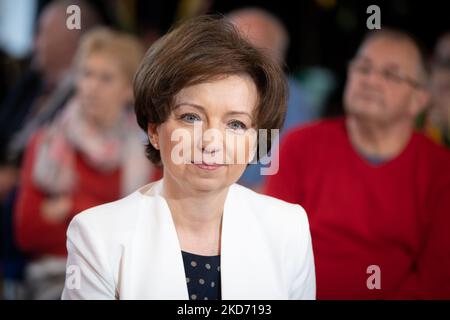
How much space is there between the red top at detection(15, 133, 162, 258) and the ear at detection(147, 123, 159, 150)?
1.23 meters

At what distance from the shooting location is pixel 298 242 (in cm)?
149

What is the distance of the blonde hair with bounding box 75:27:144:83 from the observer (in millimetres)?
2664

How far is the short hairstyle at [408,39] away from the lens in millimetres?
2123

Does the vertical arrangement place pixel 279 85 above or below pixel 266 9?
below

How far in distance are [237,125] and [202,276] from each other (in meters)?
0.31

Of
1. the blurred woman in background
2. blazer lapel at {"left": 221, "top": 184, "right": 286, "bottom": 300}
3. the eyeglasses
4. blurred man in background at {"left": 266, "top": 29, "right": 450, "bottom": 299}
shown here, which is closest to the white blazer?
blazer lapel at {"left": 221, "top": 184, "right": 286, "bottom": 300}

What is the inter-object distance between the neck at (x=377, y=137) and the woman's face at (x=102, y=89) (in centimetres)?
97

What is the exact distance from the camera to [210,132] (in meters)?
1.37

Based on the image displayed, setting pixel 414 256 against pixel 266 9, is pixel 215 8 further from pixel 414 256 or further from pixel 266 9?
pixel 414 256

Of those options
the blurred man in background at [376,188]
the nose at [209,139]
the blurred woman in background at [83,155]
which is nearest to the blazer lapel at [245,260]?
the nose at [209,139]

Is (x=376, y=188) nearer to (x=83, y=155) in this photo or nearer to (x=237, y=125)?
(x=237, y=125)

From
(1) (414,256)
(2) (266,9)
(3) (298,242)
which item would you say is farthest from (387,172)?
(2) (266,9)

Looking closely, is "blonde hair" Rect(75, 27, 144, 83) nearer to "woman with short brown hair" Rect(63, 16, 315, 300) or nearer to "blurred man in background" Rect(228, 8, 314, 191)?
"blurred man in background" Rect(228, 8, 314, 191)
